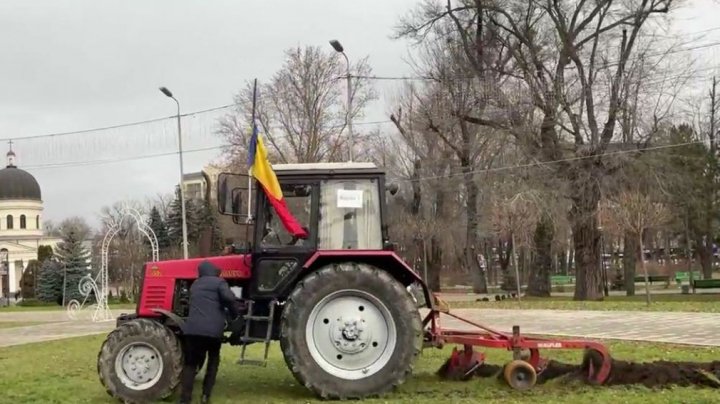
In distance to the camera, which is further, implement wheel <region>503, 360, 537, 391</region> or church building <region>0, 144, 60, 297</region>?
church building <region>0, 144, 60, 297</region>

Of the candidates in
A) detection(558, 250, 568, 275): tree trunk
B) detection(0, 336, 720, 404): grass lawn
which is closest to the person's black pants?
detection(0, 336, 720, 404): grass lawn

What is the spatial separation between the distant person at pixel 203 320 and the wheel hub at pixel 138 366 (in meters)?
0.34

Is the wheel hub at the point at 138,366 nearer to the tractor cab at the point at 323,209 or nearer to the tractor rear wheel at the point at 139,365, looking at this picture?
the tractor rear wheel at the point at 139,365

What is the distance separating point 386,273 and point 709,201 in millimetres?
49832

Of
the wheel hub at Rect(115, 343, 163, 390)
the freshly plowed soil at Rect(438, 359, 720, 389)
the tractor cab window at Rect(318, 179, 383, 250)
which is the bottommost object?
the freshly plowed soil at Rect(438, 359, 720, 389)

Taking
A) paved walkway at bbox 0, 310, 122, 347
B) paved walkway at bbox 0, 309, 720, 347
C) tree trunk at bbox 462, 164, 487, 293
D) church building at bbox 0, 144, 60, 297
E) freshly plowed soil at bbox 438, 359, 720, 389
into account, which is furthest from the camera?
church building at bbox 0, 144, 60, 297

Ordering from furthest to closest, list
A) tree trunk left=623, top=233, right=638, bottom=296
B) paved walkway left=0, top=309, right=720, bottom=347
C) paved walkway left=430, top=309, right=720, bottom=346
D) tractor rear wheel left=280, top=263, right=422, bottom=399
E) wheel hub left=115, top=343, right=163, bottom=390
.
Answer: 1. tree trunk left=623, top=233, right=638, bottom=296
2. paved walkway left=0, top=309, right=720, bottom=347
3. paved walkway left=430, top=309, right=720, bottom=346
4. wheel hub left=115, top=343, right=163, bottom=390
5. tractor rear wheel left=280, top=263, right=422, bottom=399

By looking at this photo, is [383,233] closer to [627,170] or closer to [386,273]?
[386,273]

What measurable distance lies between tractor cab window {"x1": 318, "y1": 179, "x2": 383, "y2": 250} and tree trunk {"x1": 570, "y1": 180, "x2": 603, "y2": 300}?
71.8ft

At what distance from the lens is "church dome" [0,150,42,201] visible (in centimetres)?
9238

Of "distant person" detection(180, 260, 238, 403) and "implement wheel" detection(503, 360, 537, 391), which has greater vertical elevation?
"distant person" detection(180, 260, 238, 403)

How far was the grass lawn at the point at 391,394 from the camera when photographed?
7770mm

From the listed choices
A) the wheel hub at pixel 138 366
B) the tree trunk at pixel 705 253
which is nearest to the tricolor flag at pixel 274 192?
the wheel hub at pixel 138 366

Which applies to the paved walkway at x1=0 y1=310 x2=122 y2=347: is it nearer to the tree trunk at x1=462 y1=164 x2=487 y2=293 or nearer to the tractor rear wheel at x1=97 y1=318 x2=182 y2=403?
the tractor rear wheel at x1=97 y1=318 x2=182 y2=403
